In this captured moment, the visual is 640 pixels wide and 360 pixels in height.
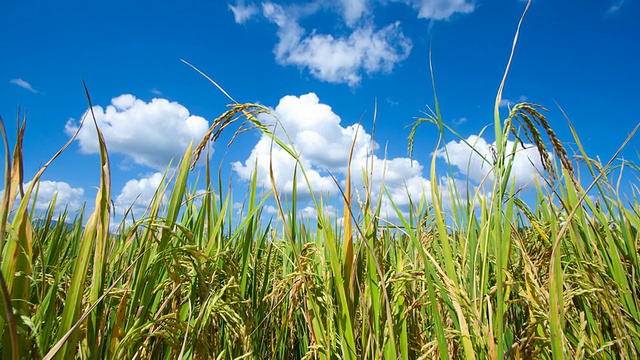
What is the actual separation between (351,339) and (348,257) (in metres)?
0.24

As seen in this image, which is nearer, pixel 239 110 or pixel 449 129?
pixel 239 110

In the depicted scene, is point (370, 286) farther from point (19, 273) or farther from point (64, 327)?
point (19, 273)

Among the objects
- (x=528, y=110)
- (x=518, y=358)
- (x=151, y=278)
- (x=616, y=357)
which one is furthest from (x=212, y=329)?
(x=616, y=357)

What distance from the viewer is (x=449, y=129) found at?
153 centimetres

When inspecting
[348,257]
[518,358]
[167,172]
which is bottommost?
[518,358]

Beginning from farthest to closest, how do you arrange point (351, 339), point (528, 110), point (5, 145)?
point (351, 339) < point (528, 110) < point (5, 145)

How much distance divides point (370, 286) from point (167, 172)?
96 centimetres

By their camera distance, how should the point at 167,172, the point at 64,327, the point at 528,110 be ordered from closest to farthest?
the point at 64,327 < the point at 528,110 < the point at 167,172

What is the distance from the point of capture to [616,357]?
1.52m

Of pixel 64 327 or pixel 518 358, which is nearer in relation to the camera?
pixel 64 327

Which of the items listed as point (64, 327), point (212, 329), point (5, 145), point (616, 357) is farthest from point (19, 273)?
point (616, 357)

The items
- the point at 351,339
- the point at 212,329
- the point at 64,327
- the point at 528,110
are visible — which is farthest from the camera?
the point at 212,329

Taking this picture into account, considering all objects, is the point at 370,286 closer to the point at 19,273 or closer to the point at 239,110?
the point at 239,110

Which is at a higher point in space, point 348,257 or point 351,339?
point 348,257
